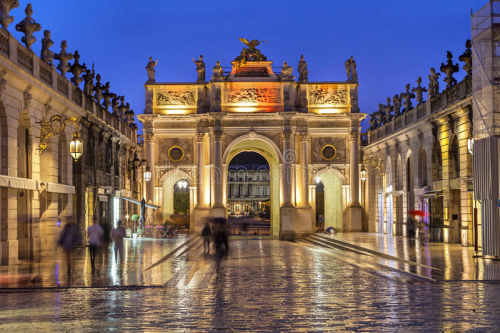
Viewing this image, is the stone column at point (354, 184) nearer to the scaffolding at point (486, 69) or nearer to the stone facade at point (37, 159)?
the stone facade at point (37, 159)

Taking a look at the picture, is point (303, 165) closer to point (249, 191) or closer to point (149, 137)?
point (149, 137)

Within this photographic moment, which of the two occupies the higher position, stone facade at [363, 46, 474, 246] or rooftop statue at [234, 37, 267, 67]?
rooftop statue at [234, 37, 267, 67]

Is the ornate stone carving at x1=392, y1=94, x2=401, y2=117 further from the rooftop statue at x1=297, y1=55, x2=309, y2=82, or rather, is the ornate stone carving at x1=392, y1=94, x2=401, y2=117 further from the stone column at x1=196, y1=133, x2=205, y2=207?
the stone column at x1=196, y1=133, x2=205, y2=207

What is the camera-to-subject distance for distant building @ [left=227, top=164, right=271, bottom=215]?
14162cm

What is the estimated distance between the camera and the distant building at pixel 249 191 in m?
142

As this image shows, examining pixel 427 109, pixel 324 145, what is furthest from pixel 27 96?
pixel 324 145

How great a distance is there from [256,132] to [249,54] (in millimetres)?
5823

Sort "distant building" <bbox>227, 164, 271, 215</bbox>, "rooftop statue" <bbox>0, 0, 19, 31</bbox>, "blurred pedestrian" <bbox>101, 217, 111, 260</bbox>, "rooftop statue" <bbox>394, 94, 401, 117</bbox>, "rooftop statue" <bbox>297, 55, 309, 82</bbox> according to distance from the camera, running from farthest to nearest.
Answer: "distant building" <bbox>227, 164, 271, 215</bbox>
"rooftop statue" <bbox>297, 55, 309, 82</bbox>
"rooftop statue" <bbox>394, 94, 401, 117</bbox>
"blurred pedestrian" <bbox>101, 217, 111, 260</bbox>
"rooftop statue" <bbox>0, 0, 19, 31</bbox>

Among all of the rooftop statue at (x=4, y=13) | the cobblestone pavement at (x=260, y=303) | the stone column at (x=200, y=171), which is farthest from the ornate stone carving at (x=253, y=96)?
the cobblestone pavement at (x=260, y=303)

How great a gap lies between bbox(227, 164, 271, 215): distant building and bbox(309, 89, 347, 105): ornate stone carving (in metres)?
94.2

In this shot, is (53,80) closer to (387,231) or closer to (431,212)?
(431,212)

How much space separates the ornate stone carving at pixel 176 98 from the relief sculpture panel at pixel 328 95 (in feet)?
28.7

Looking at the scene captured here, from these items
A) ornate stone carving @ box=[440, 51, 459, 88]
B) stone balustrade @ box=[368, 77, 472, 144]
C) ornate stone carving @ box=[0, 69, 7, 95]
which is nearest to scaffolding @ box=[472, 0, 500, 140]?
stone balustrade @ box=[368, 77, 472, 144]

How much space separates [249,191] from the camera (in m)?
146
